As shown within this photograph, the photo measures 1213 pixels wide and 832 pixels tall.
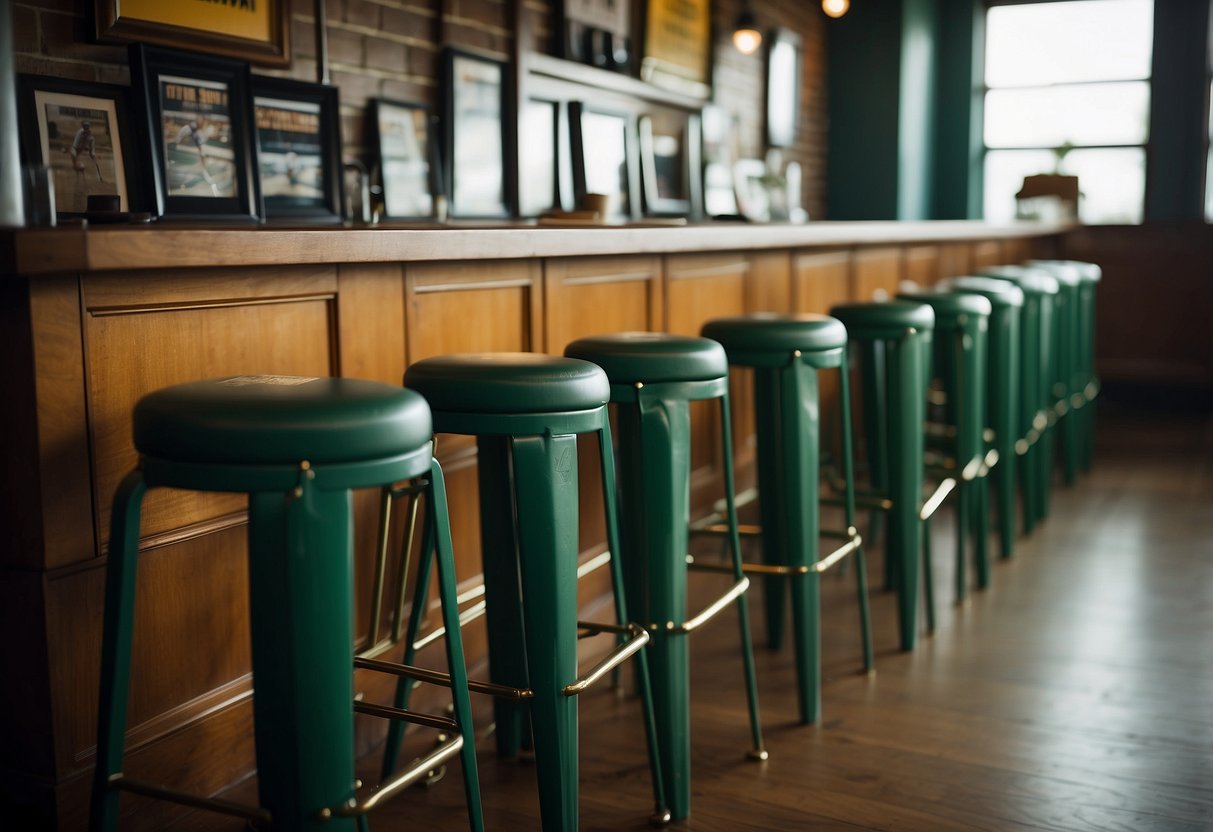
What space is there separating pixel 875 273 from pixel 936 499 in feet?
5.24

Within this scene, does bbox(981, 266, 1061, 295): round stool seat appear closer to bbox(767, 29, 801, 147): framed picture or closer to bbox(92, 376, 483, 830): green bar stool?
bbox(767, 29, 801, 147): framed picture

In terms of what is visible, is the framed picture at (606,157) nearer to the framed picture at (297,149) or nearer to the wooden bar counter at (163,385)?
the framed picture at (297,149)

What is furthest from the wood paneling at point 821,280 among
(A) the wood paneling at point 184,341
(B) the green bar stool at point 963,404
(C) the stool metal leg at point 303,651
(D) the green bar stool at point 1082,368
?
(C) the stool metal leg at point 303,651

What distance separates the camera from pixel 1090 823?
1938 millimetres

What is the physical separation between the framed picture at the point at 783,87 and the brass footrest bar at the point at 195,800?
5470 millimetres

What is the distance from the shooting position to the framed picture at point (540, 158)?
402cm

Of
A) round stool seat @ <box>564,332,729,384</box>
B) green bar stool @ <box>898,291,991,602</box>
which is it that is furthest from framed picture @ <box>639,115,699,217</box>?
round stool seat @ <box>564,332,729,384</box>

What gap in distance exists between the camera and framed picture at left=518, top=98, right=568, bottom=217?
4.02 m

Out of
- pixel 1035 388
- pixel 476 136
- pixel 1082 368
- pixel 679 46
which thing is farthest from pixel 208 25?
pixel 1082 368

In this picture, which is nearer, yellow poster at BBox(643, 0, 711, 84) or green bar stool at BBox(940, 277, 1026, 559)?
green bar stool at BBox(940, 277, 1026, 559)

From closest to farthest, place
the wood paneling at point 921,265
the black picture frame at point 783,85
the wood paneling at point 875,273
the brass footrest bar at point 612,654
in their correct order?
the brass footrest bar at point 612,654 → the wood paneling at point 875,273 → the wood paneling at point 921,265 → the black picture frame at point 783,85

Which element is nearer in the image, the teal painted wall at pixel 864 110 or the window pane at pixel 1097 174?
the teal painted wall at pixel 864 110

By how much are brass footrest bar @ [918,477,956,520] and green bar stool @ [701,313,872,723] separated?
55 cm

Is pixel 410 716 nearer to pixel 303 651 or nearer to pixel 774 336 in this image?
pixel 303 651
